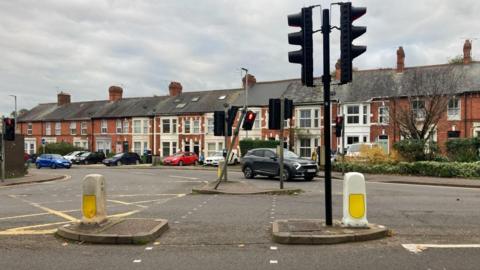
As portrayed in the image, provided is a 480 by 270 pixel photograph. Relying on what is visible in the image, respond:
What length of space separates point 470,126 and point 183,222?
34.5m

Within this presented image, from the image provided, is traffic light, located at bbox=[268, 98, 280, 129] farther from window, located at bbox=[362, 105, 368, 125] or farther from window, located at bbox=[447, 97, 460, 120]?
window, located at bbox=[362, 105, 368, 125]

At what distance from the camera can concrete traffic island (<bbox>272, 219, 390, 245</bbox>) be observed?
7.85 metres

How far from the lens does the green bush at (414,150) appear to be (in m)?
28.1

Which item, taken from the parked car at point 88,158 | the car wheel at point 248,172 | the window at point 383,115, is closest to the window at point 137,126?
the parked car at point 88,158

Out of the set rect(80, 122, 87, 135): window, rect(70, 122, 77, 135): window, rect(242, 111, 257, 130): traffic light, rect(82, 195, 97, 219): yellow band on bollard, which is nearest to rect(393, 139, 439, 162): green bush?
rect(242, 111, 257, 130): traffic light

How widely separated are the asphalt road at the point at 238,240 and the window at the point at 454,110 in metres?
27.4

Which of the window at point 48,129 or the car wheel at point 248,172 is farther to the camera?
the window at point 48,129

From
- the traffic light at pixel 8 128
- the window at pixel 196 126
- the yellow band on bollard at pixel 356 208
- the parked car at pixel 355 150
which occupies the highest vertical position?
the window at pixel 196 126

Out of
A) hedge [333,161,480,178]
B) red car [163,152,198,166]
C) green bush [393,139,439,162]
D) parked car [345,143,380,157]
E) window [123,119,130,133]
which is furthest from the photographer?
window [123,119,130,133]

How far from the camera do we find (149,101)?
201 ft

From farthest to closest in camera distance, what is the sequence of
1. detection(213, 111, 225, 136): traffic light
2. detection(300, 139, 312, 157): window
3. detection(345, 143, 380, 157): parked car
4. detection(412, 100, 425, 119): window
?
detection(300, 139, 312, 157): window → detection(412, 100, 425, 119): window → detection(345, 143, 380, 157): parked car → detection(213, 111, 225, 136): traffic light

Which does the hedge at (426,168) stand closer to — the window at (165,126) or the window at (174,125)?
the window at (174,125)

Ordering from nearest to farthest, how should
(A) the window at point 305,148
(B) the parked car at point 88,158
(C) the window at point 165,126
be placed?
(A) the window at point 305,148 < (B) the parked car at point 88,158 < (C) the window at point 165,126

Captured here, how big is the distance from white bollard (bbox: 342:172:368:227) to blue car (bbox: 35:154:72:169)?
131 feet
